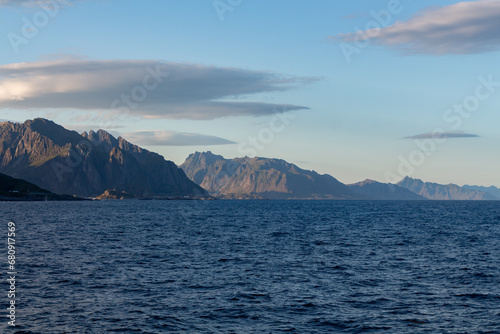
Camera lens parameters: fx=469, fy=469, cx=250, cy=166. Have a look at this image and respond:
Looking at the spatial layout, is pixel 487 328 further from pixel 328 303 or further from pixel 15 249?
pixel 15 249

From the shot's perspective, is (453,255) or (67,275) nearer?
(67,275)

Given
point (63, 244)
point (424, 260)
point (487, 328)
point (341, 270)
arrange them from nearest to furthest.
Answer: point (487, 328) → point (341, 270) → point (424, 260) → point (63, 244)

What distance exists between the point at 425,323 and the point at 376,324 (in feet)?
11.9

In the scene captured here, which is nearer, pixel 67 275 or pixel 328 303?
pixel 328 303

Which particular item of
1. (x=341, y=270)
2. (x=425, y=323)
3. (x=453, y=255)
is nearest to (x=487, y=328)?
(x=425, y=323)

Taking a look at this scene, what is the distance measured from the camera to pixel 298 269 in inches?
2173

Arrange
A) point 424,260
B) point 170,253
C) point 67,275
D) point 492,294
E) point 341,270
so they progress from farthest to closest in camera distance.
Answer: point 170,253 → point 424,260 → point 341,270 → point 67,275 → point 492,294

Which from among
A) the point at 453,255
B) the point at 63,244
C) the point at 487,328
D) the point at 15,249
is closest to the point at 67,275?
the point at 15,249

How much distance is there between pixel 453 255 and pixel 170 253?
4113 cm

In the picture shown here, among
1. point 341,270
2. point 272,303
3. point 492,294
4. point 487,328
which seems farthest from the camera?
point 341,270

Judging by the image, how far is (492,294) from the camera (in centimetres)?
4288

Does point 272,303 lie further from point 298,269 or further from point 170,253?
point 170,253

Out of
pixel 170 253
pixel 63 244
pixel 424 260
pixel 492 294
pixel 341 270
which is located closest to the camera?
pixel 492 294

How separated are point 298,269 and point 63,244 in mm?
41956
